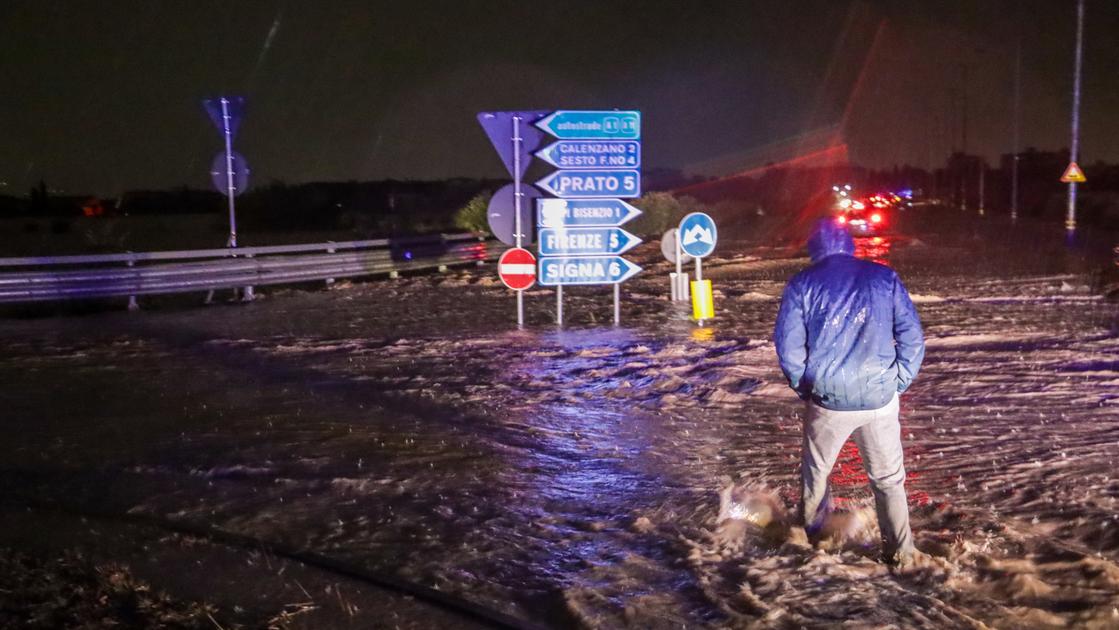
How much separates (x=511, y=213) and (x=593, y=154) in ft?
5.10

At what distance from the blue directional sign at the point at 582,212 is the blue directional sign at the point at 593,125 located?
3.24 ft

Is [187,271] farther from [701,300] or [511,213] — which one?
[701,300]

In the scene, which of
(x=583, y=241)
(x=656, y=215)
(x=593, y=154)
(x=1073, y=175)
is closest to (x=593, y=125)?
(x=593, y=154)

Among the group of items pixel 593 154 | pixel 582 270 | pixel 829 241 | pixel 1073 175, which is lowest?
pixel 582 270

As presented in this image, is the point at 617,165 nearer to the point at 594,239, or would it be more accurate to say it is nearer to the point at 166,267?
the point at 594,239

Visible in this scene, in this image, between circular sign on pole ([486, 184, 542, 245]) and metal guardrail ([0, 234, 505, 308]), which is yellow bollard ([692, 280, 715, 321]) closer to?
circular sign on pole ([486, 184, 542, 245])

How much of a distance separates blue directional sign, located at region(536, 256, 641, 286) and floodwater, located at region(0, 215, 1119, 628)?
80 centimetres

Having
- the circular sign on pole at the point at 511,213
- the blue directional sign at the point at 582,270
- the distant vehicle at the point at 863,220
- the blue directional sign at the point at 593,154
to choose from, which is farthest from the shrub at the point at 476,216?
the blue directional sign at the point at 582,270

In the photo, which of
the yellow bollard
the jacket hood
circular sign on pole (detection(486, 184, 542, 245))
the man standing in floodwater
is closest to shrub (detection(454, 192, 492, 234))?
circular sign on pole (detection(486, 184, 542, 245))

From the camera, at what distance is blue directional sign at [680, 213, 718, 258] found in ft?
55.6

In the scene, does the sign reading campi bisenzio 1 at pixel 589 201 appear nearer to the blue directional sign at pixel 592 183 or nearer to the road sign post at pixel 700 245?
the blue directional sign at pixel 592 183

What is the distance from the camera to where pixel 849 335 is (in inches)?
216

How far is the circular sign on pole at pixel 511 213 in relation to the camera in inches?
659

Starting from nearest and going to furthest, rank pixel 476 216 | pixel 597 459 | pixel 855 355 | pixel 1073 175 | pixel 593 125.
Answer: pixel 855 355, pixel 597 459, pixel 593 125, pixel 1073 175, pixel 476 216
